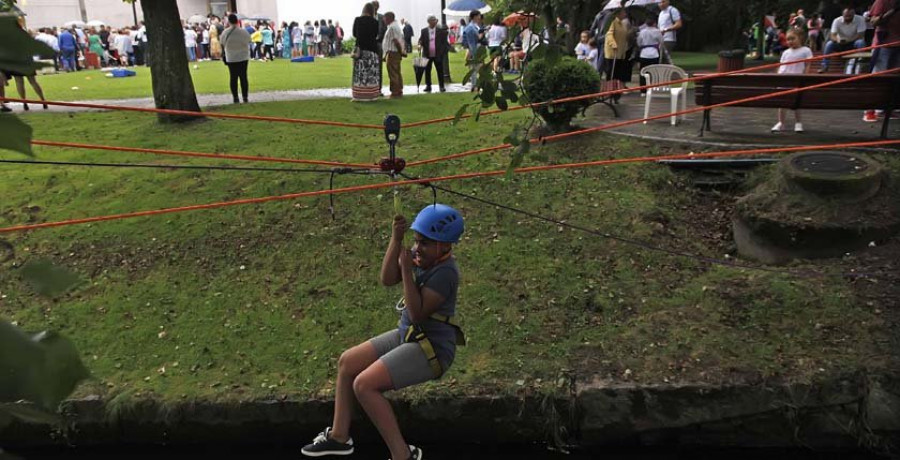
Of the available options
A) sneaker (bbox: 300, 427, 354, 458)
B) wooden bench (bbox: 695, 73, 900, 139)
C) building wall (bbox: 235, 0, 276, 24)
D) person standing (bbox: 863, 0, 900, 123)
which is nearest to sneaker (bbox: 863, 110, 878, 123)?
person standing (bbox: 863, 0, 900, 123)

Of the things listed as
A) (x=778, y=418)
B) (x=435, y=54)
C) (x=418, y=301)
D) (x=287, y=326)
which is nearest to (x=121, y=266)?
(x=287, y=326)

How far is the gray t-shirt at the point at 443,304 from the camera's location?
4.36 m

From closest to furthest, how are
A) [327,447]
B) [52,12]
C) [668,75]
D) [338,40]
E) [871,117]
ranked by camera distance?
1. [327,447]
2. [871,117]
3. [668,75]
4. [338,40]
5. [52,12]

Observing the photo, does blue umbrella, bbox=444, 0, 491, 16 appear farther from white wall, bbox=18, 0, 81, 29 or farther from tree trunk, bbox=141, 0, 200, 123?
white wall, bbox=18, 0, 81, 29

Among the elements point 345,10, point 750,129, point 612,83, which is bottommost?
point 750,129

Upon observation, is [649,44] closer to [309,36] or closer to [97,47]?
[97,47]

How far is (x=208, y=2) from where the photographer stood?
48.0 metres

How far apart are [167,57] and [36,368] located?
34.2 ft

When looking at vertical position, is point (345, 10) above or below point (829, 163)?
above

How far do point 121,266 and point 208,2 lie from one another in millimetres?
45164

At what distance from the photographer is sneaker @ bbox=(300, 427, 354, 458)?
4.70m

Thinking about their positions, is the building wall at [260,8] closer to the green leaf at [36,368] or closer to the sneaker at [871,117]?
the sneaker at [871,117]

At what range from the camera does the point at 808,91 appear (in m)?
8.34

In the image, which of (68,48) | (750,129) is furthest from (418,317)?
(68,48)
